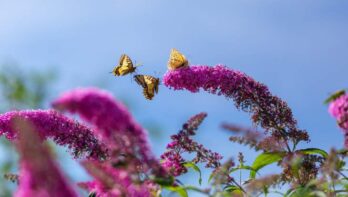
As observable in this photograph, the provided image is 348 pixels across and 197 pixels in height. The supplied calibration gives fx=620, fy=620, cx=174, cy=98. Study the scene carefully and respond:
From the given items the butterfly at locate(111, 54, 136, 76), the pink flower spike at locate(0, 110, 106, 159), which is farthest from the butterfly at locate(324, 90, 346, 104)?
the butterfly at locate(111, 54, 136, 76)

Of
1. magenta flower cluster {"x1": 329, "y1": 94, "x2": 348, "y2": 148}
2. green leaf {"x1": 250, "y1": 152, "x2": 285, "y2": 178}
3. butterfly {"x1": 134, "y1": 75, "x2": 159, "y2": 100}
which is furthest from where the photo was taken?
butterfly {"x1": 134, "y1": 75, "x2": 159, "y2": 100}

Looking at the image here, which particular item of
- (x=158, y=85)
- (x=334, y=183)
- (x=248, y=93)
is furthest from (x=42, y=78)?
(x=334, y=183)

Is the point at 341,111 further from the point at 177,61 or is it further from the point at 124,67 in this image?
the point at 124,67

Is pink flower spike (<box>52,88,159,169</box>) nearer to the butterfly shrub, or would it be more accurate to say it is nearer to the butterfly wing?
the butterfly shrub

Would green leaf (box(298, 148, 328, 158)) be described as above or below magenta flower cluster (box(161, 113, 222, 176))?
above

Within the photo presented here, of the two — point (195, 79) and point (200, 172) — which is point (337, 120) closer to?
point (200, 172)

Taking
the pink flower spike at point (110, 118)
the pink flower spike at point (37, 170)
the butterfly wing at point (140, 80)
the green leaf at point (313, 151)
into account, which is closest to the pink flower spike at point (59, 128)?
the green leaf at point (313, 151)
